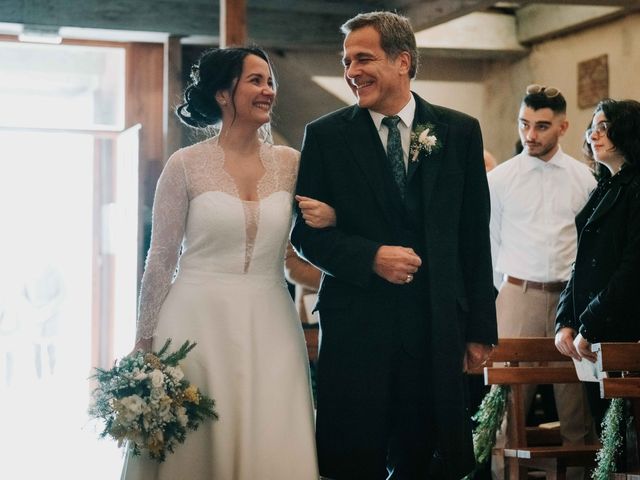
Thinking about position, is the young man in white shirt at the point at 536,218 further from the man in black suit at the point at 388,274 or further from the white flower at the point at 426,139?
the white flower at the point at 426,139

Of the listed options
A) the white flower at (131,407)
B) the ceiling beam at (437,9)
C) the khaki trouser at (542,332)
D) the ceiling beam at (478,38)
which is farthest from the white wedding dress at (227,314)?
the ceiling beam at (478,38)

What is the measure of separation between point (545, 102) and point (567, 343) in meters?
1.62

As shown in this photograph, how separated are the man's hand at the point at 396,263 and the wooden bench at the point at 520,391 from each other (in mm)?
1634

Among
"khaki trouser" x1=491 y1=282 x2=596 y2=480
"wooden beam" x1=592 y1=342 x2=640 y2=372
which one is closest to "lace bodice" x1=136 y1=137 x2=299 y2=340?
"wooden beam" x1=592 y1=342 x2=640 y2=372

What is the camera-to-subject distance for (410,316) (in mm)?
3408

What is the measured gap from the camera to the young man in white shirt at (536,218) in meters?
5.65

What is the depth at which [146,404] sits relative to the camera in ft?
11.4

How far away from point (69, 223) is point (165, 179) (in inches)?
376

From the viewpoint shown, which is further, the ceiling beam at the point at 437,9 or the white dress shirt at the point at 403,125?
the ceiling beam at the point at 437,9

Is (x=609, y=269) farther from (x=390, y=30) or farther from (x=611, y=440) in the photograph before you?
(x=390, y=30)

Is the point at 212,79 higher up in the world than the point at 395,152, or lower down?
higher up

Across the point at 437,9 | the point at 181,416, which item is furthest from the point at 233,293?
the point at 437,9

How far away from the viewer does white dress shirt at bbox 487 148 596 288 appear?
18.6ft

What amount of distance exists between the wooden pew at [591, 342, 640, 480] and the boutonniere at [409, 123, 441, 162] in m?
1.06
